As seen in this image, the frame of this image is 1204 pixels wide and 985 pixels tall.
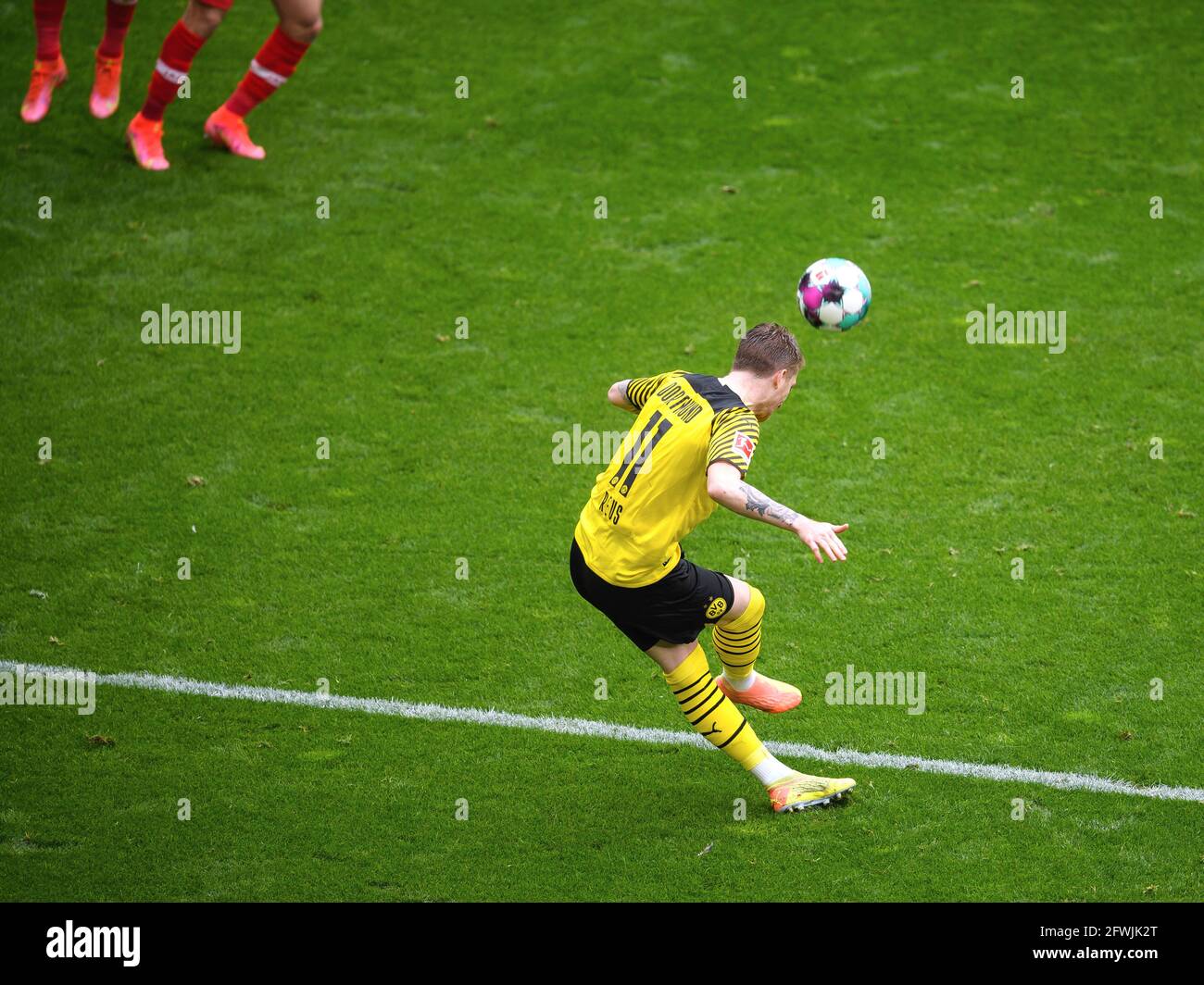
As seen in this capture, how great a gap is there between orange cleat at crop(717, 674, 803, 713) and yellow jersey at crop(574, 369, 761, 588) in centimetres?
89

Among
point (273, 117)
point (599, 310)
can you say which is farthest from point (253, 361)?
point (273, 117)

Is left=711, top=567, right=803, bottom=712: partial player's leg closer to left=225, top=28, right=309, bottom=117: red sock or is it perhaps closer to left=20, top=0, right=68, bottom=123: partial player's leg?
left=225, top=28, right=309, bottom=117: red sock

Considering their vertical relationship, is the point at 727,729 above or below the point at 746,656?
below

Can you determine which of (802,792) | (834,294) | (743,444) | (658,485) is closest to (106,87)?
(834,294)

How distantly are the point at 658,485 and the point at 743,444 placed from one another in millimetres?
501

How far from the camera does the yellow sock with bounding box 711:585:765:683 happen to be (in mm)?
5930

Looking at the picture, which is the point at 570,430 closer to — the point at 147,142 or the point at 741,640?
the point at 741,640

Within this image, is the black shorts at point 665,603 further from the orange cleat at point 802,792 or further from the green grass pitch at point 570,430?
the green grass pitch at point 570,430

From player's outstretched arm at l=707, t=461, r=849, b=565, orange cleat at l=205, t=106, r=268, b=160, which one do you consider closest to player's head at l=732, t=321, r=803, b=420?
player's outstretched arm at l=707, t=461, r=849, b=565

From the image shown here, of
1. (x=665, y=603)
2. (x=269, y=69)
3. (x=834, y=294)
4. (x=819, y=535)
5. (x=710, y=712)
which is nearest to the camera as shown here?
(x=819, y=535)

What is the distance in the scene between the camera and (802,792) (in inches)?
229

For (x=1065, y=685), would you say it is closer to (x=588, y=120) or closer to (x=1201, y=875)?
(x=1201, y=875)

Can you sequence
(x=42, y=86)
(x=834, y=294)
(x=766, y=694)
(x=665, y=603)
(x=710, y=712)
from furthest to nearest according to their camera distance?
1. (x=42, y=86)
2. (x=834, y=294)
3. (x=766, y=694)
4. (x=710, y=712)
5. (x=665, y=603)

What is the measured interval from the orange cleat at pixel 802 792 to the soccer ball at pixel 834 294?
2611mm
